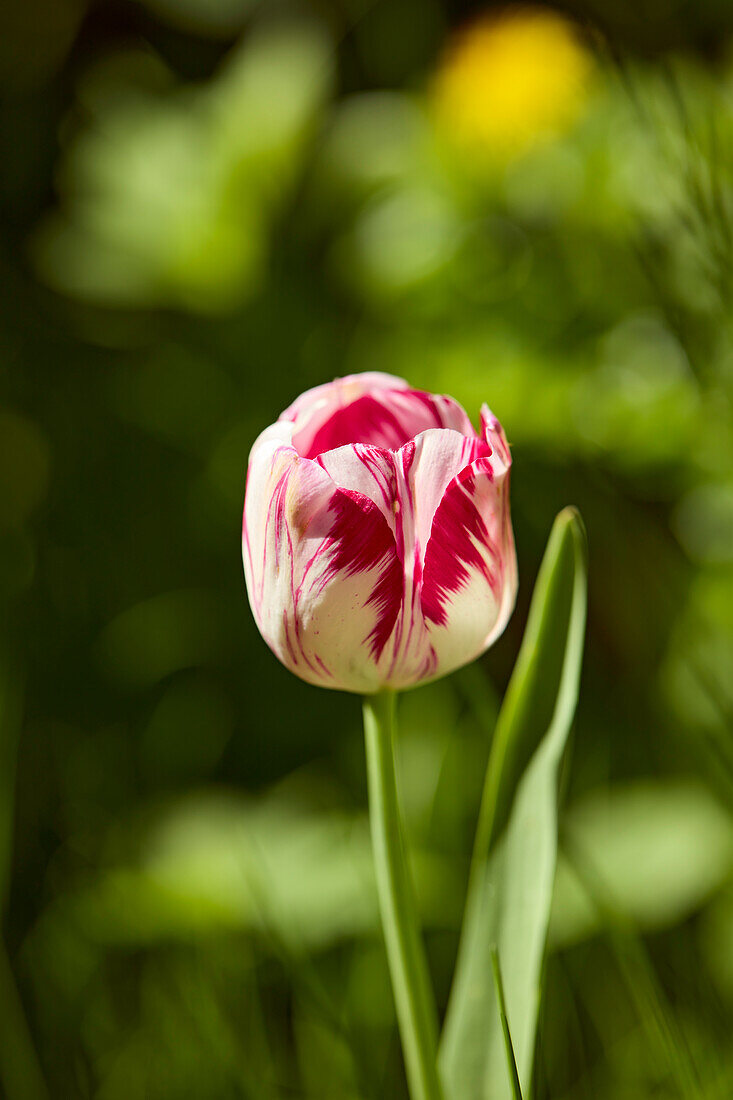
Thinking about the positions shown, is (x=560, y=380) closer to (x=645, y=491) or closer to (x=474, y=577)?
(x=645, y=491)

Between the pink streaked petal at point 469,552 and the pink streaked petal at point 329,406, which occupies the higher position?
the pink streaked petal at point 329,406

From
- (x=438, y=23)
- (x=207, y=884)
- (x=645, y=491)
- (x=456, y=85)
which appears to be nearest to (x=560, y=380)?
(x=645, y=491)

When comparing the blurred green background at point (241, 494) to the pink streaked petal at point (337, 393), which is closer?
the pink streaked petal at point (337, 393)

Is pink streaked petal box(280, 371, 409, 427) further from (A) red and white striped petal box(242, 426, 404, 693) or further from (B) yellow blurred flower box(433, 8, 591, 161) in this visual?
(B) yellow blurred flower box(433, 8, 591, 161)

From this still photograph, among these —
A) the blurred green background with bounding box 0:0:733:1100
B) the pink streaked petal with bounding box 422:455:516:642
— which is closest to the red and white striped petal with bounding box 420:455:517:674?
the pink streaked petal with bounding box 422:455:516:642

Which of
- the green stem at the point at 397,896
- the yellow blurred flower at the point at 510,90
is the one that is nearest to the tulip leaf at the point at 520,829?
the green stem at the point at 397,896

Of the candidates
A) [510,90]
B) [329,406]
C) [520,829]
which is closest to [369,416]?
[329,406]

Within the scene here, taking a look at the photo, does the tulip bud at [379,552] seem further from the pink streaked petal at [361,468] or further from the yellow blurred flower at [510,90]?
the yellow blurred flower at [510,90]
